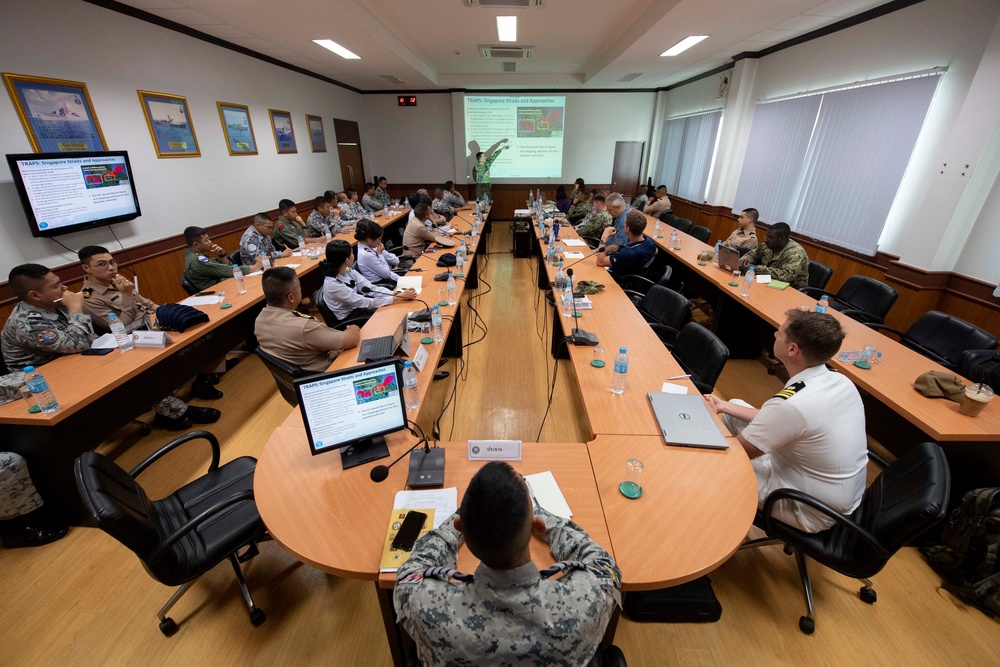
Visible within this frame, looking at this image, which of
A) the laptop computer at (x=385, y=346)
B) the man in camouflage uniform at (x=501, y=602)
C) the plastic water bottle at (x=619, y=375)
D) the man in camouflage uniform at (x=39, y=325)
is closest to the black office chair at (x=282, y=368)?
the laptop computer at (x=385, y=346)

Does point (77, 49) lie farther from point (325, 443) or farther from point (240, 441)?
point (325, 443)

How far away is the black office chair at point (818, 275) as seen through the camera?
393 centimetres

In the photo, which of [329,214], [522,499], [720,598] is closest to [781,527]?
[720,598]

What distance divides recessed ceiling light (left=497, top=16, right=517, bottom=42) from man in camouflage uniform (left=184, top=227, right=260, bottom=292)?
170 inches

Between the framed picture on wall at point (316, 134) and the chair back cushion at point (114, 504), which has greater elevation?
the framed picture on wall at point (316, 134)

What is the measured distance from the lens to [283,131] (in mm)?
6918

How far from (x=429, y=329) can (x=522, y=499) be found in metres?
1.97

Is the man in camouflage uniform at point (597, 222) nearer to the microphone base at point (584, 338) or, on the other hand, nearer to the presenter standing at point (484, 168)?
the microphone base at point (584, 338)

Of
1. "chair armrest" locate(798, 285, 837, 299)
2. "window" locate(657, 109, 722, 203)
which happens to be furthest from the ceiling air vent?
"chair armrest" locate(798, 285, 837, 299)

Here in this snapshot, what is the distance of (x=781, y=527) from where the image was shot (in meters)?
1.75

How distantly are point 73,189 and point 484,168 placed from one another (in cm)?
772

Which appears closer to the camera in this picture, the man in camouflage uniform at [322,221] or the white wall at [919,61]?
the white wall at [919,61]

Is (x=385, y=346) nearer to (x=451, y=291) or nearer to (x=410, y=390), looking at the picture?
(x=410, y=390)

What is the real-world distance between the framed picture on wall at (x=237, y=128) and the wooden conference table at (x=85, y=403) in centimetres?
383
